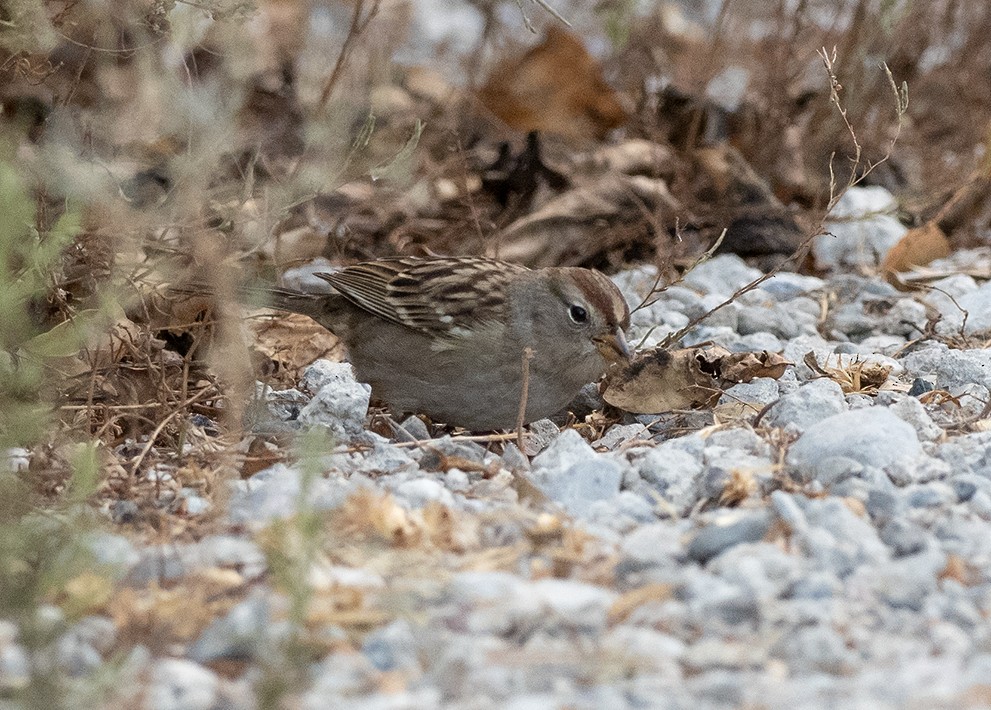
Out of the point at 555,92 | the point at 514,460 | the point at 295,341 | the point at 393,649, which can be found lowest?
the point at 295,341

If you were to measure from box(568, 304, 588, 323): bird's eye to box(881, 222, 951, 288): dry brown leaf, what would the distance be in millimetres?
2101

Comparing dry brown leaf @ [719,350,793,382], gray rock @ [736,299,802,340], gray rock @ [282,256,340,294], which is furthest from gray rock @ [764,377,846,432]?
gray rock @ [282,256,340,294]

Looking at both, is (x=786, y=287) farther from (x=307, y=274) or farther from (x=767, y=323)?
(x=307, y=274)

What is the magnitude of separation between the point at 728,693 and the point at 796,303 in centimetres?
354

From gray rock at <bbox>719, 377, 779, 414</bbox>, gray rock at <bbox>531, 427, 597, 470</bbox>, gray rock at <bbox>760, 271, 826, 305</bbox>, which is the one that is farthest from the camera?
gray rock at <bbox>760, 271, 826, 305</bbox>

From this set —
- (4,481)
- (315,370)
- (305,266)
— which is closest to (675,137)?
(305,266)

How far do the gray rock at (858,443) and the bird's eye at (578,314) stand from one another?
1.12 m

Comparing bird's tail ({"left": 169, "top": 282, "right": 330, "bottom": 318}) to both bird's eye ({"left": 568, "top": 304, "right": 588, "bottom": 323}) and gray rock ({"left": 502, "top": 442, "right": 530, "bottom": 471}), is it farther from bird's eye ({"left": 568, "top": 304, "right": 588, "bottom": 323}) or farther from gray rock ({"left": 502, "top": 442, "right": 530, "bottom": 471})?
gray rock ({"left": 502, "top": 442, "right": 530, "bottom": 471})

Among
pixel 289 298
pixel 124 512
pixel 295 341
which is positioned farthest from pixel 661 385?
pixel 124 512

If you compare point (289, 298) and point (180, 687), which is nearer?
point (180, 687)

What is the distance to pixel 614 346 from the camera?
4.52 metres

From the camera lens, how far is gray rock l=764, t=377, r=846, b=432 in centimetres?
401

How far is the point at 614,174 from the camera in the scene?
6.59 metres

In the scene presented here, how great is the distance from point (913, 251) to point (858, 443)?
3009 millimetres
